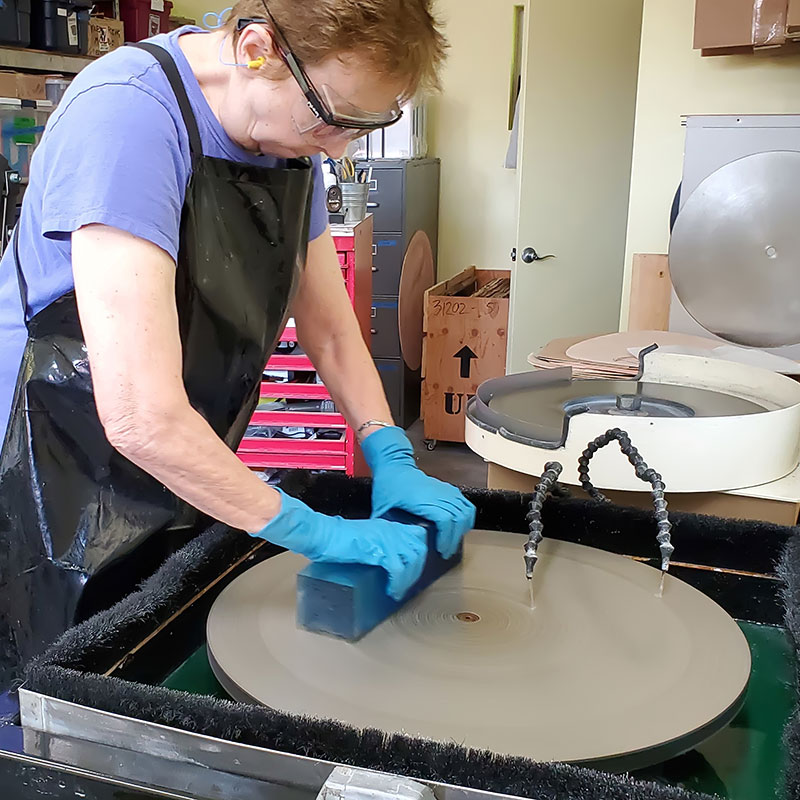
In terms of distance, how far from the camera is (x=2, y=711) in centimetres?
97

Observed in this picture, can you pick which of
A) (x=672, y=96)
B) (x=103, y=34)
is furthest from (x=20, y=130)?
(x=672, y=96)

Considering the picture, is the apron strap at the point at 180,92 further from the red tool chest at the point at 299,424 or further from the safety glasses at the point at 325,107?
the red tool chest at the point at 299,424

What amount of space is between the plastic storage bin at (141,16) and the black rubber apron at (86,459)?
12.0ft

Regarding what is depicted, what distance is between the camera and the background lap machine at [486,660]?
0.71 metres

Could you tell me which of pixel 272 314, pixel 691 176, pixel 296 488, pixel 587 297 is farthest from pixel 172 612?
pixel 587 297

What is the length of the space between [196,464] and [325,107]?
444mm

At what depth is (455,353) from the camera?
420 centimetres

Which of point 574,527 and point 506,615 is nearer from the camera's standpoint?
point 506,615

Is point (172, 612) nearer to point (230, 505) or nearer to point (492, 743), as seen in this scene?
point (230, 505)

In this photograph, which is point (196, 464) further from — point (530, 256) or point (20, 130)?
point (20, 130)

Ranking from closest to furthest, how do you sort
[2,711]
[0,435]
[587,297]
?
[2,711] → [0,435] → [587,297]

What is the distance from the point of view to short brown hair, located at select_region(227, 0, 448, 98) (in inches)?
37.6

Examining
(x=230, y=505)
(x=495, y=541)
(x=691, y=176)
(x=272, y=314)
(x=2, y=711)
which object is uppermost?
(x=691, y=176)

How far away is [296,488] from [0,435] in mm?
409
